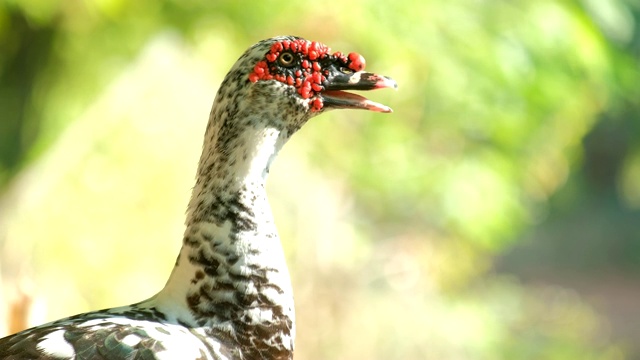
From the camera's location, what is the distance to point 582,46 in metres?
4.51

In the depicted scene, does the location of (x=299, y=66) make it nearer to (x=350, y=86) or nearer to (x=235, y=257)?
(x=350, y=86)

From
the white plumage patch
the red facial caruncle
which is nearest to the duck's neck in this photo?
the red facial caruncle

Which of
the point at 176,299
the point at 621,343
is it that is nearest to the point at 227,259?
the point at 176,299

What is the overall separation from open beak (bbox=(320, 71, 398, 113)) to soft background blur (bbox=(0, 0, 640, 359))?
4.39ft

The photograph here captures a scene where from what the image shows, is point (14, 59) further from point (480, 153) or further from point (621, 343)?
point (621, 343)

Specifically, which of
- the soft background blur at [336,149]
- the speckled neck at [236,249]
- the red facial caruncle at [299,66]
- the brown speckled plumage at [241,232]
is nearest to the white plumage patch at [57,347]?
the brown speckled plumage at [241,232]

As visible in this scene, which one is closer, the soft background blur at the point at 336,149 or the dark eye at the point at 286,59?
the dark eye at the point at 286,59

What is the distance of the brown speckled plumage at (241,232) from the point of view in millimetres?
2348

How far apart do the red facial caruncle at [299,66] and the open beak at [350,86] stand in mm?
20

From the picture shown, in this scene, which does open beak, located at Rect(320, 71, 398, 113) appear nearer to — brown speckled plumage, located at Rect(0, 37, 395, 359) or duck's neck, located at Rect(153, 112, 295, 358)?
brown speckled plumage, located at Rect(0, 37, 395, 359)

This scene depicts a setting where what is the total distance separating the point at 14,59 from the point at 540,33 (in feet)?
9.56

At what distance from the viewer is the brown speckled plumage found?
2348 millimetres

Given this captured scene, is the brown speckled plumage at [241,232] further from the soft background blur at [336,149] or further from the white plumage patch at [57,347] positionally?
the soft background blur at [336,149]

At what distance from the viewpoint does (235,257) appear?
241cm
